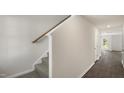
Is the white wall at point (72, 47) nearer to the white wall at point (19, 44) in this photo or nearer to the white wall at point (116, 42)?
the white wall at point (19, 44)

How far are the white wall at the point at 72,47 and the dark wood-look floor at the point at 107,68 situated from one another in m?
0.20

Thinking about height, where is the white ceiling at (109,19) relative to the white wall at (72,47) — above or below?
above

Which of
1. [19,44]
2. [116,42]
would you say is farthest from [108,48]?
[19,44]

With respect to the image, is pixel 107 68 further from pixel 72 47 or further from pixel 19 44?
pixel 19 44

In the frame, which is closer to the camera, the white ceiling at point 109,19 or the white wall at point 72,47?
the white ceiling at point 109,19

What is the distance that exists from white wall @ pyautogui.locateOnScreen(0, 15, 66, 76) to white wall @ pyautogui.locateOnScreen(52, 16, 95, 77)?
293 millimetres

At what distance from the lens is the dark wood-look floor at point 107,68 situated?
1849mm

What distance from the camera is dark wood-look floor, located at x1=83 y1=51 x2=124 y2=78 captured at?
72.8 inches

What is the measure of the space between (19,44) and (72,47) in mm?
882

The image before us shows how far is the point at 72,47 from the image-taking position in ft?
7.04

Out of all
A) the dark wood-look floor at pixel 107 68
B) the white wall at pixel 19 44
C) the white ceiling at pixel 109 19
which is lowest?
the dark wood-look floor at pixel 107 68


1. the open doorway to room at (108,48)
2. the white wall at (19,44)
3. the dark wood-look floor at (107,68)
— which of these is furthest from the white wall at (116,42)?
the white wall at (19,44)

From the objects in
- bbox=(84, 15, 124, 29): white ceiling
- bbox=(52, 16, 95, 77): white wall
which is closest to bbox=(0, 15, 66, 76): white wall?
bbox=(52, 16, 95, 77): white wall
